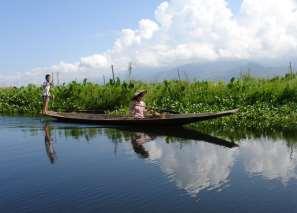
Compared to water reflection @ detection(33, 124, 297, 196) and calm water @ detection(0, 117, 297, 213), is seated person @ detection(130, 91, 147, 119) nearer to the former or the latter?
water reflection @ detection(33, 124, 297, 196)

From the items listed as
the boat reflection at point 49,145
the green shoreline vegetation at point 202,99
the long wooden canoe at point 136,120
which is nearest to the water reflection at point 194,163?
the long wooden canoe at point 136,120

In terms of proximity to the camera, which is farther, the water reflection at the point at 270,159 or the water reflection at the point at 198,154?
the water reflection at the point at 270,159

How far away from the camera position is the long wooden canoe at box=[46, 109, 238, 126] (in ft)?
54.5

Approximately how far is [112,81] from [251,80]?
7.18 metres

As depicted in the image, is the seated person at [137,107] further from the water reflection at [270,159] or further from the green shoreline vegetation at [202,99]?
the water reflection at [270,159]

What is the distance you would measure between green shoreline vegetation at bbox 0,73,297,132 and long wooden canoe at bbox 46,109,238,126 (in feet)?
4.11

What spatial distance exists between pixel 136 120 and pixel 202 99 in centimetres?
453

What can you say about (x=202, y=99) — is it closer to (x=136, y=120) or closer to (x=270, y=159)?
(x=136, y=120)

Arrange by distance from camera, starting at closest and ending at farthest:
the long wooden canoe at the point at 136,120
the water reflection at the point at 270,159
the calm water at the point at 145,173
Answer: the calm water at the point at 145,173
the water reflection at the point at 270,159
the long wooden canoe at the point at 136,120

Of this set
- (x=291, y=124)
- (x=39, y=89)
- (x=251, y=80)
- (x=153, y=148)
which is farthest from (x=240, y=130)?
(x=39, y=89)

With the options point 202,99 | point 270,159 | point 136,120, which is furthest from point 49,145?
point 202,99

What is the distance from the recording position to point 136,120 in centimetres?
1753

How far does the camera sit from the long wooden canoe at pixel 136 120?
54.5ft

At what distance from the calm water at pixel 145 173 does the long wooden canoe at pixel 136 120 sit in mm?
519
